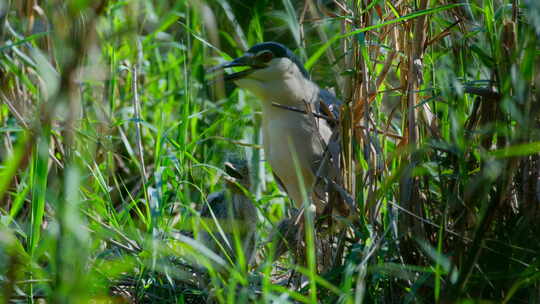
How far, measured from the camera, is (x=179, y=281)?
88.7 inches

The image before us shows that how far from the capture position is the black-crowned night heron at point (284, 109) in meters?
2.80

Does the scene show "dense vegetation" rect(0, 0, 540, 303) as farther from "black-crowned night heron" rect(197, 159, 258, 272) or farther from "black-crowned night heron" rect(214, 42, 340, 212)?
"black-crowned night heron" rect(214, 42, 340, 212)

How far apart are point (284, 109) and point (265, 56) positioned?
0.83 ft

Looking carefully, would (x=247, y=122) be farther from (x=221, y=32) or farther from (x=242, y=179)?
(x=242, y=179)

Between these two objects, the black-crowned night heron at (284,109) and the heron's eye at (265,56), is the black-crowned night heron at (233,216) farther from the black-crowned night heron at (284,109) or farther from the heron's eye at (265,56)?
the heron's eye at (265,56)

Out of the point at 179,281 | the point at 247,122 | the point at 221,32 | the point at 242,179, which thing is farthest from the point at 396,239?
the point at 221,32

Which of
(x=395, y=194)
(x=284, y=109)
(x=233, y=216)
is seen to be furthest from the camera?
(x=284, y=109)

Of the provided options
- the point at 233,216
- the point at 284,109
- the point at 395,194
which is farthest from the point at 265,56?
the point at 395,194

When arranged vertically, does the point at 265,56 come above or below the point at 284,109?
above

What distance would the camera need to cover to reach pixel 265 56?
2.89 m

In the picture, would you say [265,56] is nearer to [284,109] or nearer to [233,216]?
[284,109]

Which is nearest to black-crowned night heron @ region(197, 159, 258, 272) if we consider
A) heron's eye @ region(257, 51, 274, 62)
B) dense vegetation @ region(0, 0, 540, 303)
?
dense vegetation @ region(0, 0, 540, 303)

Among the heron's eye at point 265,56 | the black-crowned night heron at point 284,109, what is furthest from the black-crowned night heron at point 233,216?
the heron's eye at point 265,56

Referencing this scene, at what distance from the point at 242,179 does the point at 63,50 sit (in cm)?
177
